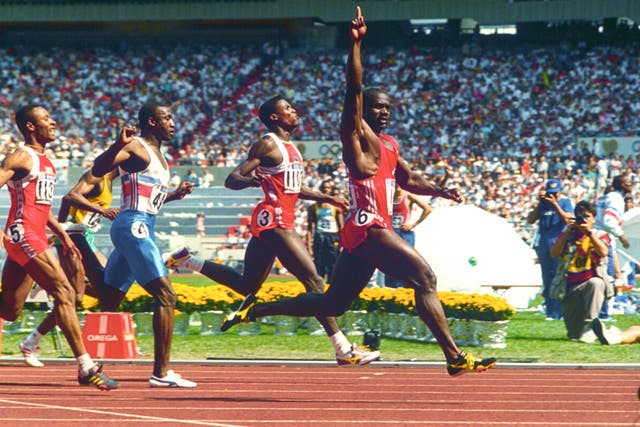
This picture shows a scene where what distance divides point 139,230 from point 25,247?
0.82 m

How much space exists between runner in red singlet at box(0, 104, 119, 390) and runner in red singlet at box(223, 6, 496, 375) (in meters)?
1.68

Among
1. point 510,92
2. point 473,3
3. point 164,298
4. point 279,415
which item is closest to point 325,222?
point 164,298

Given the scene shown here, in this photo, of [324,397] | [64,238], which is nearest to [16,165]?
[64,238]

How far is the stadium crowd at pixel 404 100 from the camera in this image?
Result: 1448 inches

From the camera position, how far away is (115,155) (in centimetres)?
915

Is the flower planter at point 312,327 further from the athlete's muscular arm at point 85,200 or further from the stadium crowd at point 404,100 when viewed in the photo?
the stadium crowd at point 404,100

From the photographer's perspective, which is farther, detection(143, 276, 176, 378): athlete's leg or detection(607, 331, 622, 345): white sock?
detection(607, 331, 622, 345): white sock

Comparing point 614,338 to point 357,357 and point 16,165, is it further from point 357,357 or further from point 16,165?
point 16,165

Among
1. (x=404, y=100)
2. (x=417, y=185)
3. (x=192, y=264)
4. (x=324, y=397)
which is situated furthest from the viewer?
(x=404, y=100)

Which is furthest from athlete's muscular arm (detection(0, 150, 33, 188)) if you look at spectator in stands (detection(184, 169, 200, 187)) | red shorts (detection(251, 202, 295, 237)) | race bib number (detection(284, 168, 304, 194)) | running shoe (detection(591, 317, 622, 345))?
spectator in stands (detection(184, 169, 200, 187))

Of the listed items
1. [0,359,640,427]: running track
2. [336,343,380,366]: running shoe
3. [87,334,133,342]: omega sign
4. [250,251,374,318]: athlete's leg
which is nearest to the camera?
[0,359,640,427]: running track

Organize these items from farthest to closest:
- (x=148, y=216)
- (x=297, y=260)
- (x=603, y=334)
→ 1. (x=603, y=334)
2. (x=297, y=260)
3. (x=148, y=216)

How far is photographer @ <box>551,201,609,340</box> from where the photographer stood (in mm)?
13727

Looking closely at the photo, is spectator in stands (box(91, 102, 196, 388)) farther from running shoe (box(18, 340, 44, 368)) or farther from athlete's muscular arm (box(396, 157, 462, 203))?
running shoe (box(18, 340, 44, 368))
